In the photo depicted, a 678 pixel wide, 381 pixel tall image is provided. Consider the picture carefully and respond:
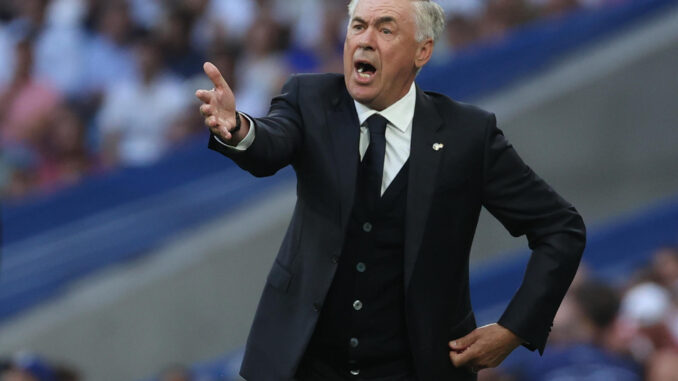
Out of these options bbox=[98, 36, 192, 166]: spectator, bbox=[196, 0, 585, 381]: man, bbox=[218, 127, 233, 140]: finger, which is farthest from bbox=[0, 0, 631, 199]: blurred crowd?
bbox=[218, 127, 233, 140]: finger

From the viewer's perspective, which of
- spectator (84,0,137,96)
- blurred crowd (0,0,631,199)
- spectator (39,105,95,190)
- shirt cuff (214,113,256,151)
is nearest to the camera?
shirt cuff (214,113,256,151)

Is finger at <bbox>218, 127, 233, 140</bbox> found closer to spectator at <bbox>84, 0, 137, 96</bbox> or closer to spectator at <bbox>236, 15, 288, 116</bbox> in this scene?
spectator at <bbox>236, 15, 288, 116</bbox>

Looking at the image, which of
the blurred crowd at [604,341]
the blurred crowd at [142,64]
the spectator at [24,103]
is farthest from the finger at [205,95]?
the spectator at [24,103]

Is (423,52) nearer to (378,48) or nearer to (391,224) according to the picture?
(378,48)

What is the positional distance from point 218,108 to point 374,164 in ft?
1.86

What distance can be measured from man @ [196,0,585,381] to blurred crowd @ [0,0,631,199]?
5.12 meters

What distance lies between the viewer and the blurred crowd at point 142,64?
30.8 feet

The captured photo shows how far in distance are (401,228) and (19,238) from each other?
575 centimetres

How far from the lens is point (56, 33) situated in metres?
10.3

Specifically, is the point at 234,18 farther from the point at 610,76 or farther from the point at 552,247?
the point at 552,247

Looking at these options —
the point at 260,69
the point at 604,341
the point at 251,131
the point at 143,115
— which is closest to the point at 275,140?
the point at 251,131

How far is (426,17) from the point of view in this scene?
13.0 feet

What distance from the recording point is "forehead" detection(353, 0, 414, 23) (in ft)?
12.7

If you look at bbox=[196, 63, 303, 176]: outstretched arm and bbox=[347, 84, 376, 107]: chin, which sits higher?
bbox=[347, 84, 376, 107]: chin
